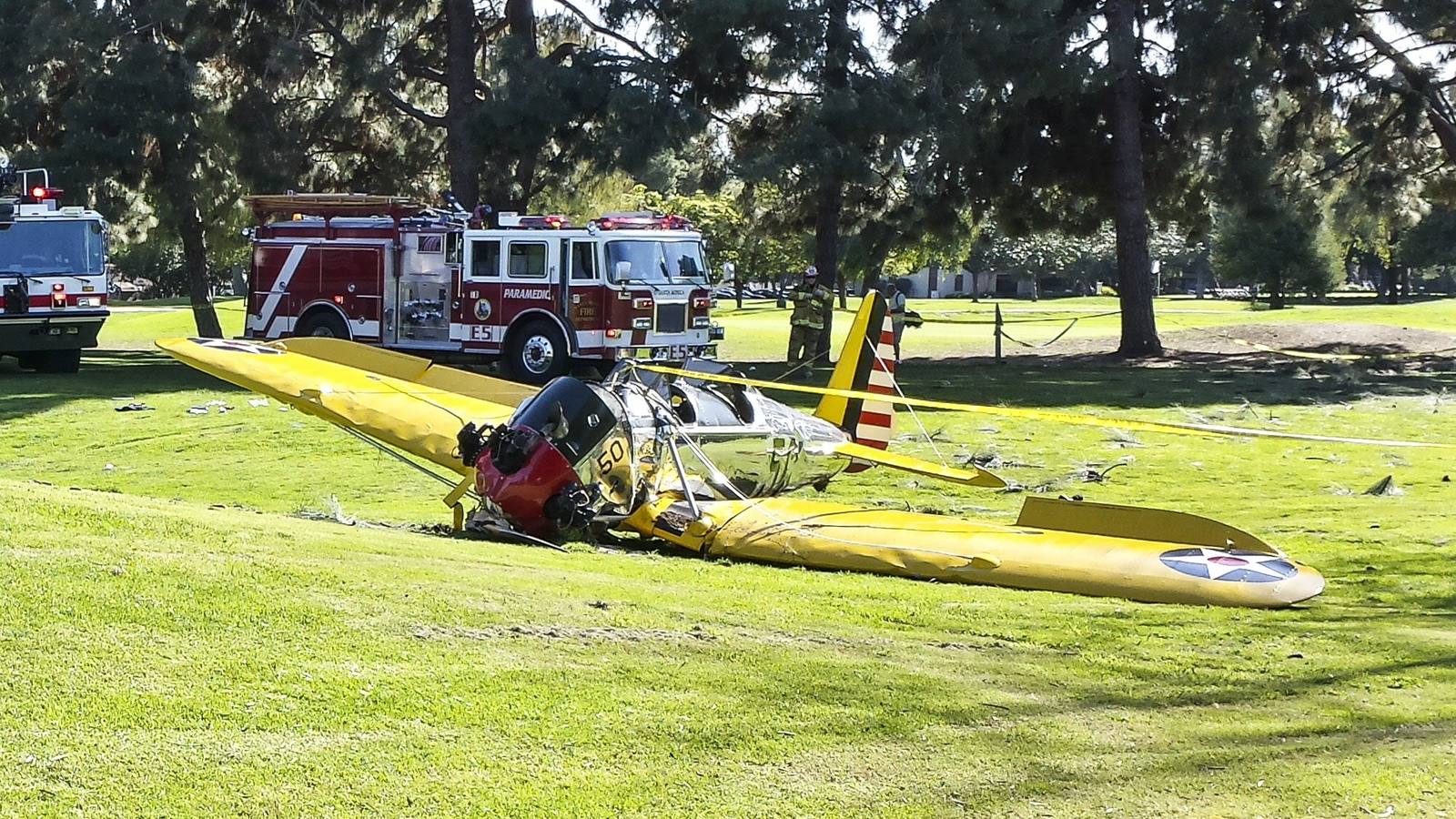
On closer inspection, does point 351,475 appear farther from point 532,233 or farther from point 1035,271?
point 1035,271

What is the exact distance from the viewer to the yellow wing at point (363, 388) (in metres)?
12.2

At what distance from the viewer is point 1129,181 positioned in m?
31.7

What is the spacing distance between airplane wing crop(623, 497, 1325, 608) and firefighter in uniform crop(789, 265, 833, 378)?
15.8 m

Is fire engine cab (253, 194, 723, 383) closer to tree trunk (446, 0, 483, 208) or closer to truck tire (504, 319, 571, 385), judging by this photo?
truck tire (504, 319, 571, 385)

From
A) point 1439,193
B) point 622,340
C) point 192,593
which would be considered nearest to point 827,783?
point 192,593

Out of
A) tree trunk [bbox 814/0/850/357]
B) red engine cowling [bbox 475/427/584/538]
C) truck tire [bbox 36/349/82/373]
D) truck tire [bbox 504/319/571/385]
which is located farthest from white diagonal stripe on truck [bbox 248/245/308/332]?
red engine cowling [bbox 475/427/584/538]

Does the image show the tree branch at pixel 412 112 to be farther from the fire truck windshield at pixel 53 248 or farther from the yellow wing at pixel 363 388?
the yellow wing at pixel 363 388

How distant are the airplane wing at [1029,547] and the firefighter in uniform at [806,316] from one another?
15.8 metres

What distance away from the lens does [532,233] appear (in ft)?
80.4

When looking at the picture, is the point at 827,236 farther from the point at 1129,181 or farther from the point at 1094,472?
the point at 1094,472

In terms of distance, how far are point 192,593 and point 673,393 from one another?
5517 mm

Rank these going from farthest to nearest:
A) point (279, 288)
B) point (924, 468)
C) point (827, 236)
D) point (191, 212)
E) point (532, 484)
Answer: point (191, 212) < point (827, 236) < point (279, 288) < point (924, 468) < point (532, 484)

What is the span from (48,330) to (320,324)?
14.4 ft

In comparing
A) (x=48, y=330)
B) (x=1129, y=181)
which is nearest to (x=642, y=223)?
(x=48, y=330)
